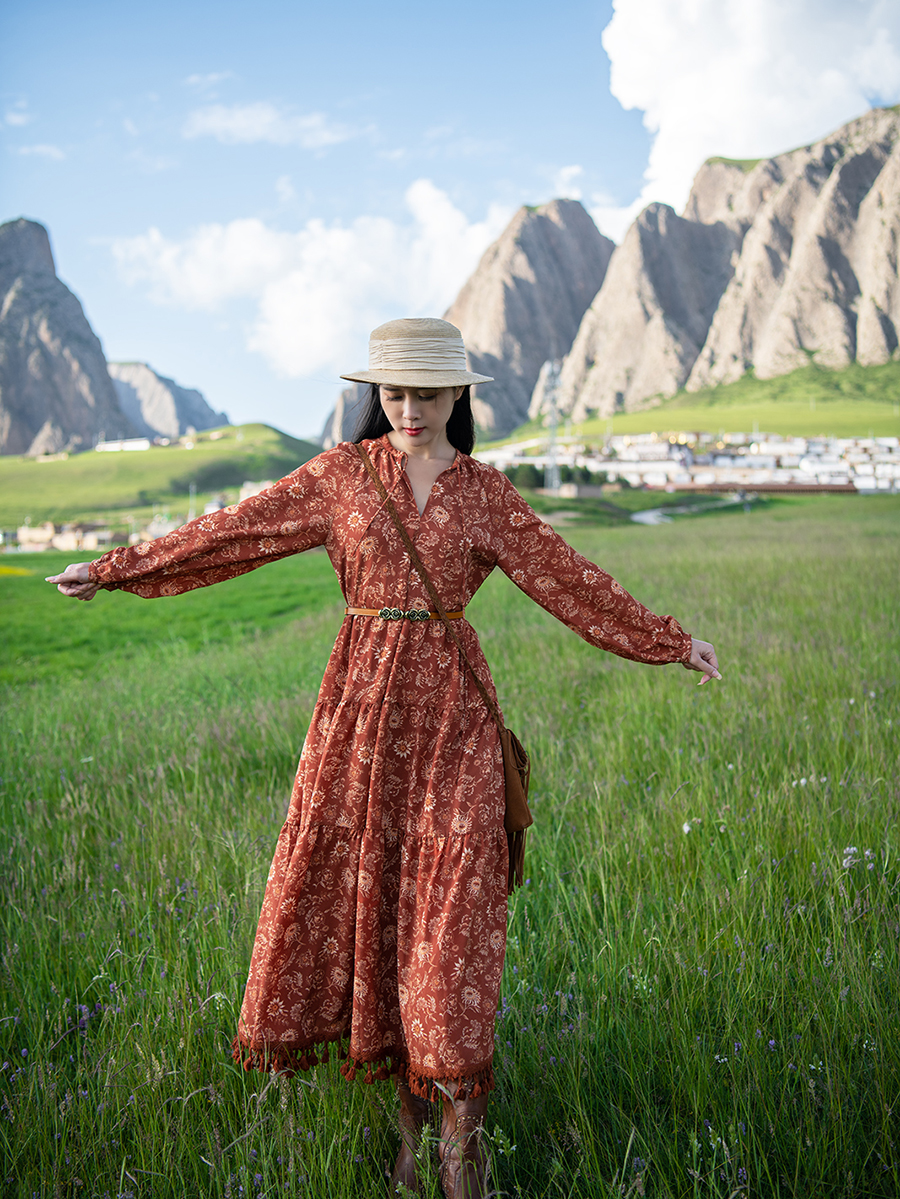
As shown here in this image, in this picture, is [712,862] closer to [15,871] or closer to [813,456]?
[15,871]

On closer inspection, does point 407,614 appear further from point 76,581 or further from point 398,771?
point 76,581

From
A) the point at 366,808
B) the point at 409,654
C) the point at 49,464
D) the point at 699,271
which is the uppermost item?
the point at 699,271

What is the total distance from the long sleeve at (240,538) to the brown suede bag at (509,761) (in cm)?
19

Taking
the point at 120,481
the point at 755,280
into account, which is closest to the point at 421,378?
the point at 120,481

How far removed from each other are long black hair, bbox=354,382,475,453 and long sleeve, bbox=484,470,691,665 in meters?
0.22

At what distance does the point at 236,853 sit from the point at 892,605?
898cm

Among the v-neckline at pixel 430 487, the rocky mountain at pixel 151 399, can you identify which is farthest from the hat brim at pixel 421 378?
the rocky mountain at pixel 151 399

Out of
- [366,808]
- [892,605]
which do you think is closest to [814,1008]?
[366,808]

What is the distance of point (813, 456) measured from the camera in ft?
249

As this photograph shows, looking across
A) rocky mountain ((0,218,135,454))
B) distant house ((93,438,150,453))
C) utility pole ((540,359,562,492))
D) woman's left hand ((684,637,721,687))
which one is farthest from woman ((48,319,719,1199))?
rocky mountain ((0,218,135,454))

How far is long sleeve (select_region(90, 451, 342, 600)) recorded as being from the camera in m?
2.22

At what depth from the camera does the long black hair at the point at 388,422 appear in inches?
95.0

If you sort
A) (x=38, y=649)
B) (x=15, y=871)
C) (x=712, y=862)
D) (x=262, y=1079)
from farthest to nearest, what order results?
(x=38, y=649)
(x=15, y=871)
(x=712, y=862)
(x=262, y=1079)

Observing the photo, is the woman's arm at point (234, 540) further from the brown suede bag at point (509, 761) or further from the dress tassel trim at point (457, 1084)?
the dress tassel trim at point (457, 1084)
